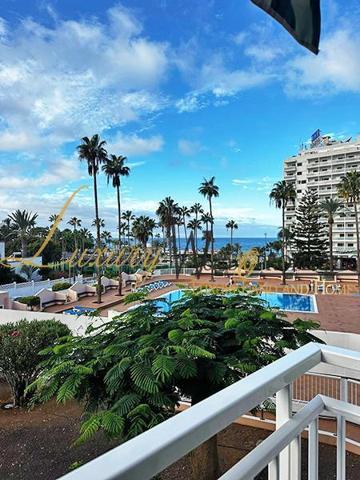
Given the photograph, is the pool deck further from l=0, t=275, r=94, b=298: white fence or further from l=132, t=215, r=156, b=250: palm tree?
l=132, t=215, r=156, b=250: palm tree

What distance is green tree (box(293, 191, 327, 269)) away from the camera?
3931 cm

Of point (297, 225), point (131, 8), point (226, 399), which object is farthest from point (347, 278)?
point (226, 399)

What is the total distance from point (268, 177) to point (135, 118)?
140 ft

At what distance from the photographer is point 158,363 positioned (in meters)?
2.53

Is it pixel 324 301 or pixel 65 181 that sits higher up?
pixel 65 181

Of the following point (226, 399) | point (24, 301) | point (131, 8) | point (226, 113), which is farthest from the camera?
point (226, 113)

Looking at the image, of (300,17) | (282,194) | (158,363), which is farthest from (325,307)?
(300,17)

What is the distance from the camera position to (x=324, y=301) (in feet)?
66.7

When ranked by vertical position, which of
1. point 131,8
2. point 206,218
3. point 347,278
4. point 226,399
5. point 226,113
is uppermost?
point 226,113

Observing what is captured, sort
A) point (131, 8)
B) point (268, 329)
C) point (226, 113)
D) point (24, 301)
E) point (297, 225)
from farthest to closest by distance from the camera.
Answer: point (297, 225) < point (226, 113) < point (24, 301) < point (131, 8) < point (268, 329)

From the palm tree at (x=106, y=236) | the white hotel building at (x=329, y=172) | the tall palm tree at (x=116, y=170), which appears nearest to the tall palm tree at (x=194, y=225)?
the white hotel building at (x=329, y=172)

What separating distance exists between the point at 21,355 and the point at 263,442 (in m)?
8.21

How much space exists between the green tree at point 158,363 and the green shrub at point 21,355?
4.56 metres

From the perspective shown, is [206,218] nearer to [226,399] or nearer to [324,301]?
[324,301]
